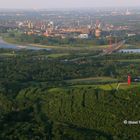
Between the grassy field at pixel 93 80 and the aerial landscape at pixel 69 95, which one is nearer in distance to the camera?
the aerial landscape at pixel 69 95

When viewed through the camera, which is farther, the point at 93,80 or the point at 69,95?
the point at 93,80

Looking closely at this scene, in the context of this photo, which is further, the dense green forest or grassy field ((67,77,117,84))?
grassy field ((67,77,117,84))

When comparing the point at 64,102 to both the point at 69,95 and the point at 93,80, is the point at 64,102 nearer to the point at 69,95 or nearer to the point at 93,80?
the point at 69,95

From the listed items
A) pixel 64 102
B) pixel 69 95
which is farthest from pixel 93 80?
pixel 64 102

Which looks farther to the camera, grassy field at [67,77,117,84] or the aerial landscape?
grassy field at [67,77,117,84]

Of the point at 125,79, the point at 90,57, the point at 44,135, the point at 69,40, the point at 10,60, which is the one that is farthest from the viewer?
the point at 69,40

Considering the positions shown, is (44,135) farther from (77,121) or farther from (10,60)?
(10,60)

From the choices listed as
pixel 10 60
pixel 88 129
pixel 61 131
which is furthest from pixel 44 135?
pixel 10 60

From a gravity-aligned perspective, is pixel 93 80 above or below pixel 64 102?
below
